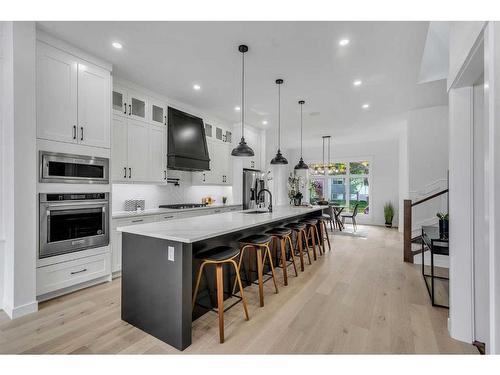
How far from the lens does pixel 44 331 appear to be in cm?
211

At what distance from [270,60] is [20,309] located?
3.87m

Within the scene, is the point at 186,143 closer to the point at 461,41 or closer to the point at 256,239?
the point at 256,239

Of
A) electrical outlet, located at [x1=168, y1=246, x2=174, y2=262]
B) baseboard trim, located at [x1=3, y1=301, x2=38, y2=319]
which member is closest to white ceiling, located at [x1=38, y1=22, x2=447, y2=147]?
electrical outlet, located at [x1=168, y1=246, x2=174, y2=262]

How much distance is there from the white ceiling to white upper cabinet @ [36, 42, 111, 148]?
0.24 meters

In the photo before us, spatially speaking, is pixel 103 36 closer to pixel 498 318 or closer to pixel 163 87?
pixel 163 87

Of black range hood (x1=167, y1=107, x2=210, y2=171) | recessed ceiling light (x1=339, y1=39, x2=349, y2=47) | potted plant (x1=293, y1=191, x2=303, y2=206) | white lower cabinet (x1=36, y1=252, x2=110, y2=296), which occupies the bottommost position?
white lower cabinet (x1=36, y1=252, x2=110, y2=296)

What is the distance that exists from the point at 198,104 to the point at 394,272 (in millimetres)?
4542

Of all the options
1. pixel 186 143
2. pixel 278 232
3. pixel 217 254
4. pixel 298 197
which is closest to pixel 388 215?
pixel 298 197

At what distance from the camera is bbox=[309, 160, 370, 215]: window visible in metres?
8.80

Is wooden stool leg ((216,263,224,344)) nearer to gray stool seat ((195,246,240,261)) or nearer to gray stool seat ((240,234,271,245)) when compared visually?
gray stool seat ((195,246,240,261))

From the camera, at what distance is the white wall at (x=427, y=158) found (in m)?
4.73

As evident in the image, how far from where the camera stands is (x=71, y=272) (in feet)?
9.27

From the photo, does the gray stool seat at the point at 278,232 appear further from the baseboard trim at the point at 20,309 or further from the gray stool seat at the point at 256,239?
the baseboard trim at the point at 20,309

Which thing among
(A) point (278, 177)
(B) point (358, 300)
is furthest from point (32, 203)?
(A) point (278, 177)
